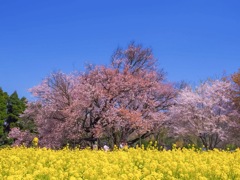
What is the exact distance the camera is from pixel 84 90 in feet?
99.9

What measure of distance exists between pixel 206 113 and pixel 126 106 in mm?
7058

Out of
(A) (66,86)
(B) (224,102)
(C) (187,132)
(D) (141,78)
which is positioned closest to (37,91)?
(A) (66,86)

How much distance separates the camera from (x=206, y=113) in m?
34.4

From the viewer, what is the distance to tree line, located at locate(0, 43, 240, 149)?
30359 millimetres

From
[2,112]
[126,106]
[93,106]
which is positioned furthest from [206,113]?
[2,112]

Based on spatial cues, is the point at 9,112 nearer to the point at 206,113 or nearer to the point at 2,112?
the point at 2,112

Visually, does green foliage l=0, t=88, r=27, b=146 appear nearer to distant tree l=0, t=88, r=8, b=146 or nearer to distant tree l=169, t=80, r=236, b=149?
distant tree l=0, t=88, r=8, b=146

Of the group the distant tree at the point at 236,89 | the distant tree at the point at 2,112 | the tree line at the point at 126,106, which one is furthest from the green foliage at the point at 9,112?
the distant tree at the point at 236,89

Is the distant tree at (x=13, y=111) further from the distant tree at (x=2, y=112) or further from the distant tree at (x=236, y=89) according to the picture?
the distant tree at (x=236, y=89)

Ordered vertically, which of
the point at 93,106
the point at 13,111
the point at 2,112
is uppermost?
the point at 13,111

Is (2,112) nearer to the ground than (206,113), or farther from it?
farther from it

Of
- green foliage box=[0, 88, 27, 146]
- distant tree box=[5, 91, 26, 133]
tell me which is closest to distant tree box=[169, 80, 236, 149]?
green foliage box=[0, 88, 27, 146]

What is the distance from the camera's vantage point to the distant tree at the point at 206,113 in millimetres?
33394

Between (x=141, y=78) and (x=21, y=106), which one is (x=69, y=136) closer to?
(x=141, y=78)
